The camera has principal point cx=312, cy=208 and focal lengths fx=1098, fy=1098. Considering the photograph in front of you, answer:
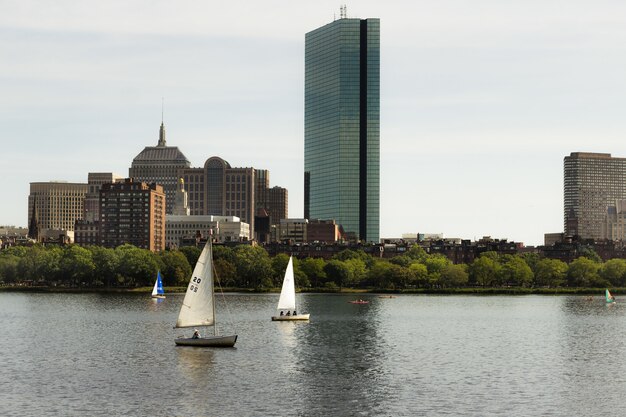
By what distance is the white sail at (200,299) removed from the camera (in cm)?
12250

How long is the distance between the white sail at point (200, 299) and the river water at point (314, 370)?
354 cm

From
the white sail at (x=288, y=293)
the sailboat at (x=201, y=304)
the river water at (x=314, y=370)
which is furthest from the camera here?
the white sail at (x=288, y=293)

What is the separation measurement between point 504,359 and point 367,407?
38548 mm

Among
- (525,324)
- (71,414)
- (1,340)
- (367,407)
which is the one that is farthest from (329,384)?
(525,324)

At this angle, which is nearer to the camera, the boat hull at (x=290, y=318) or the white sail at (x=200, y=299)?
the white sail at (x=200, y=299)

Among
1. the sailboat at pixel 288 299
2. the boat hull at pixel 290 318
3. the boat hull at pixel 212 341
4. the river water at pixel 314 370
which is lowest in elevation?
the river water at pixel 314 370

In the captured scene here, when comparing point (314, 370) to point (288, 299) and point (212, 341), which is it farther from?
point (288, 299)

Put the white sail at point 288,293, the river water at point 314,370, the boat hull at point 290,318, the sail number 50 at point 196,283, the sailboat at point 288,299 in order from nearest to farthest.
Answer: the river water at point 314,370 → the sail number 50 at point 196,283 → the boat hull at point 290,318 → the sailboat at point 288,299 → the white sail at point 288,293

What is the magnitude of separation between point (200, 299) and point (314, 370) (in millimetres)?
20132

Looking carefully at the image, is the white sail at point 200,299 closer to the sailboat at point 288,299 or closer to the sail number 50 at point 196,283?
the sail number 50 at point 196,283

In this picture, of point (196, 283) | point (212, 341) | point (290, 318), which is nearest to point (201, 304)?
point (196, 283)

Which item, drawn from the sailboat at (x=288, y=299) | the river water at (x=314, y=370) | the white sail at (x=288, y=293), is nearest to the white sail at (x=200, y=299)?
the river water at (x=314, y=370)

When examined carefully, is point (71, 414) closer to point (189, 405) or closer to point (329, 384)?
point (189, 405)

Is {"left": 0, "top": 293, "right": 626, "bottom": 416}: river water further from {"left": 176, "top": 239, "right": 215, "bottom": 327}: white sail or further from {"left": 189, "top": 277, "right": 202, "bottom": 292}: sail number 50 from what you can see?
{"left": 189, "top": 277, "right": 202, "bottom": 292}: sail number 50
